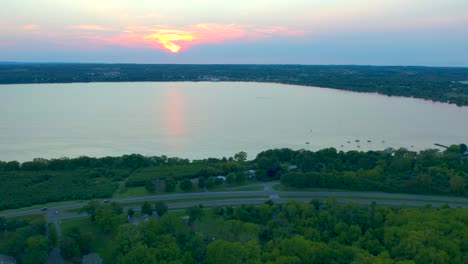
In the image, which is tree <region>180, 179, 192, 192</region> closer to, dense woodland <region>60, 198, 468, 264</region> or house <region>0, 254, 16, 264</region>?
dense woodland <region>60, 198, 468, 264</region>

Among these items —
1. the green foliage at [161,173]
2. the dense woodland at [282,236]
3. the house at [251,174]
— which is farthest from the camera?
the house at [251,174]

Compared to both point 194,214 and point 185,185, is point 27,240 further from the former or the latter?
point 185,185

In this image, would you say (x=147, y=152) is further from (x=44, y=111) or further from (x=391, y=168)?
(x=44, y=111)

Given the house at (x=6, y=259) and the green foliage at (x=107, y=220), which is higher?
the green foliage at (x=107, y=220)

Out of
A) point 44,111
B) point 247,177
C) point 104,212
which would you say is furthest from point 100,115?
point 104,212

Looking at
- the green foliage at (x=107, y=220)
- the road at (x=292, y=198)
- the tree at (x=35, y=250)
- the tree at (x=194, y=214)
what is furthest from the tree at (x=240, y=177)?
the tree at (x=35, y=250)

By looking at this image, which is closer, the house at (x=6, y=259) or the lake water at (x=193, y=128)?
the house at (x=6, y=259)

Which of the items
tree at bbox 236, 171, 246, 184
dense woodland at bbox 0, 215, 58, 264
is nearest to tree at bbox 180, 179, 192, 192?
tree at bbox 236, 171, 246, 184

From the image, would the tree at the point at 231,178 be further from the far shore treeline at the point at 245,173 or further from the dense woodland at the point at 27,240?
the dense woodland at the point at 27,240
